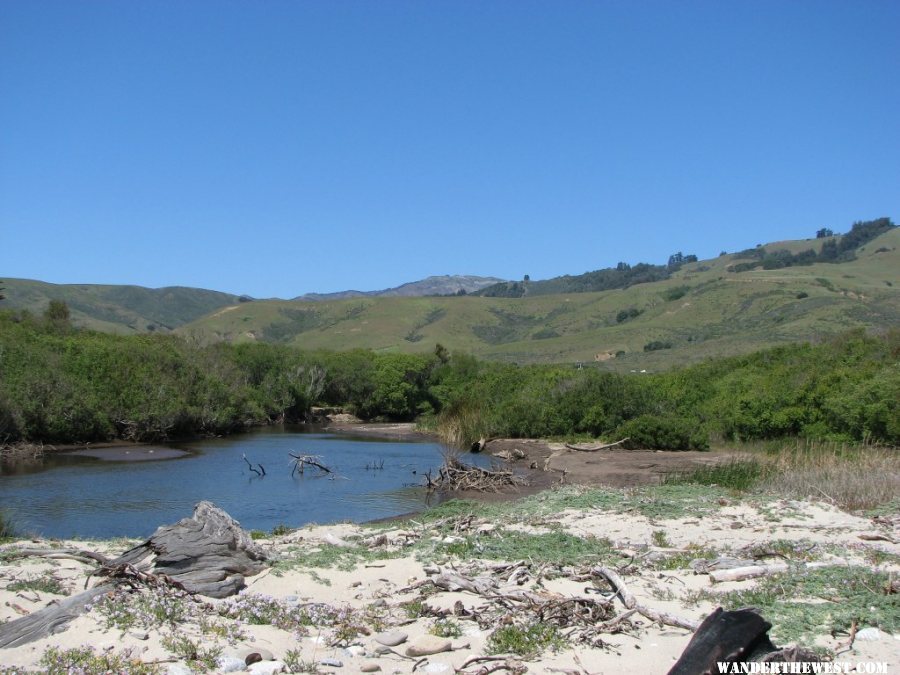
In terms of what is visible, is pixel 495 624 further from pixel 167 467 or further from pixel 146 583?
pixel 167 467

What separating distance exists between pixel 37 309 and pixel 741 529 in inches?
7004

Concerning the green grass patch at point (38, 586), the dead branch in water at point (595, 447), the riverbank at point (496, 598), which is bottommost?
the dead branch in water at point (595, 447)

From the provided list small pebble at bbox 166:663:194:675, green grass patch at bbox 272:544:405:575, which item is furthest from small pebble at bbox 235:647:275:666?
green grass patch at bbox 272:544:405:575

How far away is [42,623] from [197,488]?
63.6ft

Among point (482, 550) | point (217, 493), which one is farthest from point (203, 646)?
point (217, 493)

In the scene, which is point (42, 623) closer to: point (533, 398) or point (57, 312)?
point (533, 398)

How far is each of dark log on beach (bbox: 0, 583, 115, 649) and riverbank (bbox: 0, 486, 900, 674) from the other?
0.39 ft

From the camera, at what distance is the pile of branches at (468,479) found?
25031mm

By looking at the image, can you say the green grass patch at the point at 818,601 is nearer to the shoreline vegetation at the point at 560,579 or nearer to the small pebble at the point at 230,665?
the shoreline vegetation at the point at 560,579

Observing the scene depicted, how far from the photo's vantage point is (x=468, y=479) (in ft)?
83.5

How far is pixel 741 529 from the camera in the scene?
13.8 m

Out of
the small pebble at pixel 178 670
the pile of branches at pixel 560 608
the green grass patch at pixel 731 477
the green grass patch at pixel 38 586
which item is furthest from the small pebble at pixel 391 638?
the green grass patch at pixel 731 477

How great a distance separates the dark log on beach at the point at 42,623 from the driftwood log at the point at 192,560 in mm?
20

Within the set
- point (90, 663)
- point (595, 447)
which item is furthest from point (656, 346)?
point (90, 663)
